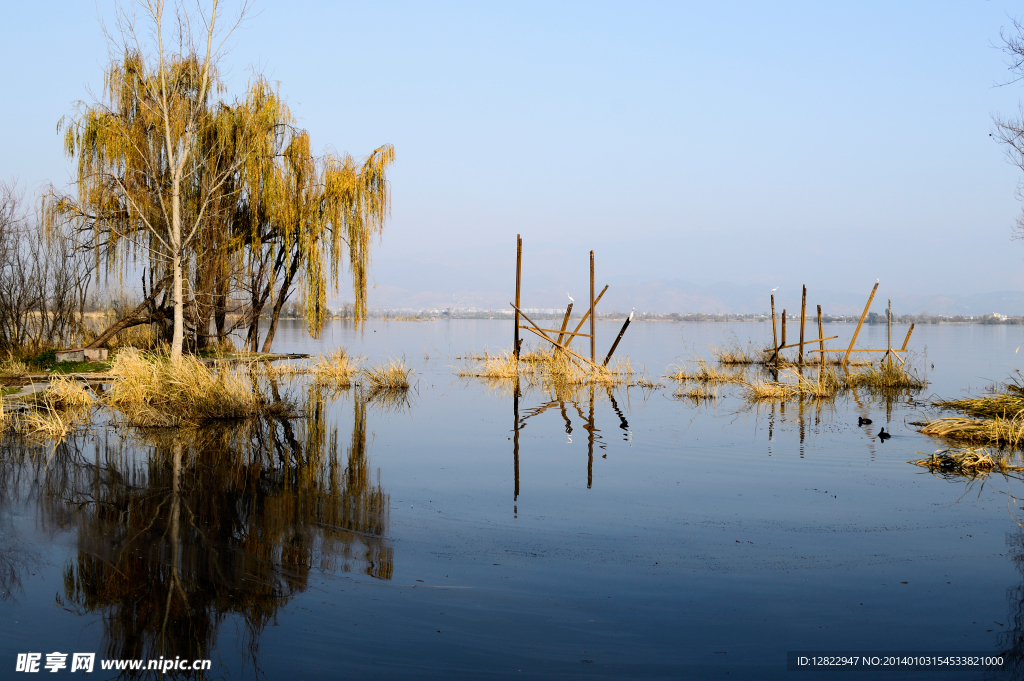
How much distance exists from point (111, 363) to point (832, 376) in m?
19.3

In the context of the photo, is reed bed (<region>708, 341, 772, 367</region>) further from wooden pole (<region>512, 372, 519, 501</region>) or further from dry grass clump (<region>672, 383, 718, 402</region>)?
wooden pole (<region>512, 372, 519, 501</region>)

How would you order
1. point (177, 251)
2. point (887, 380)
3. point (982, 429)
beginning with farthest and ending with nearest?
point (887, 380), point (177, 251), point (982, 429)

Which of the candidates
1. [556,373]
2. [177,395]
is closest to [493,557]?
[177,395]

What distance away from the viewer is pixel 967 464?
9805 millimetres

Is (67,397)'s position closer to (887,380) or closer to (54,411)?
(54,411)

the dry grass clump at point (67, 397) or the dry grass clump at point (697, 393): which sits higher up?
the dry grass clump at point (67, 397)

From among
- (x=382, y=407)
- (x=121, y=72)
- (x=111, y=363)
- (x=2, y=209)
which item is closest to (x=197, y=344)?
(x=111, y=363)

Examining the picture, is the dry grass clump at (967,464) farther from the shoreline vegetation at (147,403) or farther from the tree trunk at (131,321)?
the tree trunk at (131,321)

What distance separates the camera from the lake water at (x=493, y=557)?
427 centimetres

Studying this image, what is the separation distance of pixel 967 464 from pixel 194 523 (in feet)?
30.5

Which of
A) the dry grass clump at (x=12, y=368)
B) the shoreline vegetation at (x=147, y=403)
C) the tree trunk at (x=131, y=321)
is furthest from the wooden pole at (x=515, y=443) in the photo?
the dry grass clump at (x=12, y=368)

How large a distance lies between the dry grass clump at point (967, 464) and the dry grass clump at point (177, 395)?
414 inches

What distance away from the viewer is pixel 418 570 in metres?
5.59

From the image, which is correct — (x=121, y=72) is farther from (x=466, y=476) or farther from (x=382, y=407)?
(x=466, y=476)
